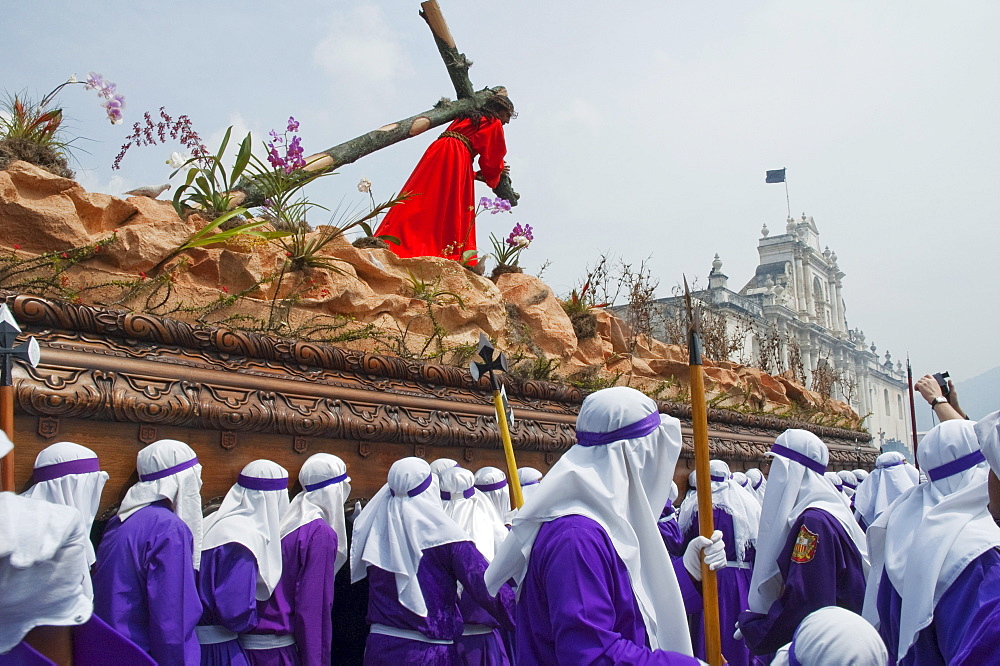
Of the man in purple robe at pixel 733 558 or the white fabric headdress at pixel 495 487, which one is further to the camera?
the man in purple robe at pixel 733 558

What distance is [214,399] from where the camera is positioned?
4488 millimetres

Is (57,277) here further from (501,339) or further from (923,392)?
(923,392)

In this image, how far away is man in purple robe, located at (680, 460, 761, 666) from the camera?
5.98 metres

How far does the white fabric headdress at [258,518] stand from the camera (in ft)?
13.4

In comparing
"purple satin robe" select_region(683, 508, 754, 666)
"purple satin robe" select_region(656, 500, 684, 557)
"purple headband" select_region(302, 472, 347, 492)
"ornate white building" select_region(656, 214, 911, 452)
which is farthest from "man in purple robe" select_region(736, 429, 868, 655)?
"ornate white building" select_region(656, 214, 911, 452)

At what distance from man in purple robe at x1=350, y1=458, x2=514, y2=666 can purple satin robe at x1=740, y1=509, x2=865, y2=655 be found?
1205mm

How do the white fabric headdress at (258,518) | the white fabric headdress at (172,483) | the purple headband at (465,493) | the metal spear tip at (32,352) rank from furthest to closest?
the purple headband at (465,493)
the white fabric headdress at (258,518)
the white fabric headdress at (172,483)
the metal spear tip at (32,352)

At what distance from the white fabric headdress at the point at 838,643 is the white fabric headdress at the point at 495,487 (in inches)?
132

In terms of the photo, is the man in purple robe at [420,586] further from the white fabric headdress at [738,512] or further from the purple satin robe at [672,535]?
the white fabric headdress at [738,512]

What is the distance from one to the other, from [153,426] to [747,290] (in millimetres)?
44268

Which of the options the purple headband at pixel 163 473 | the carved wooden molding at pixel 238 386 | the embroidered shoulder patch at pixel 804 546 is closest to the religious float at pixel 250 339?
the carved wooden molding at pixel 238 386

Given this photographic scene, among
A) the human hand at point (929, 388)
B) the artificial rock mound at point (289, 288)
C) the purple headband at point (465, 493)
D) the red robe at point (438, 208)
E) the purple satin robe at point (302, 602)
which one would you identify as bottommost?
the purple satin robe at point (302, 602)

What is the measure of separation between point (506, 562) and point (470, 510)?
2228 millimetres

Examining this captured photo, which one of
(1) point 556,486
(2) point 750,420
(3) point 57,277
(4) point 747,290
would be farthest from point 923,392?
(4) point 747,290
